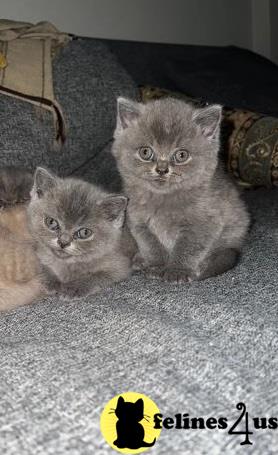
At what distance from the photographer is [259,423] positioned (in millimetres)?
731

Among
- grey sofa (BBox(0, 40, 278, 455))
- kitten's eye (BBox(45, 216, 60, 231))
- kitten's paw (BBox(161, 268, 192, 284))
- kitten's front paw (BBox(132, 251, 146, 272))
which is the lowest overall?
kitten's front paw (BBox(132, 251, 146, 272))

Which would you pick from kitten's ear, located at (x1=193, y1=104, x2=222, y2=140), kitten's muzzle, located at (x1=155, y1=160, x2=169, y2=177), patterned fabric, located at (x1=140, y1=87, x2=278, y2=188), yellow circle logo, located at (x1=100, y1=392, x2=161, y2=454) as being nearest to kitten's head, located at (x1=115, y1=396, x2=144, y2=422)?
yellow circle logo, located at (x1=100, y1=392, x2=161, y2=454)

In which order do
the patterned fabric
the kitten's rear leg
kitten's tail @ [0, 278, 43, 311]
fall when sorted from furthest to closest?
the patterned fabric, the kitten's rear leg, kitten's tail @ [0, 278, 43, 311]

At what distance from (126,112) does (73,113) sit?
45cm

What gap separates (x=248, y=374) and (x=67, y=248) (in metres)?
0.65

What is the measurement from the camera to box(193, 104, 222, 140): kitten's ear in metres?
1.41

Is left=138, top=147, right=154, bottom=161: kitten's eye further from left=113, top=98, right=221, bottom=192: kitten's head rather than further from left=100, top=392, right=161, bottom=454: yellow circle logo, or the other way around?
left=100, top=392, right=161, bottom=454: yellow circle logo

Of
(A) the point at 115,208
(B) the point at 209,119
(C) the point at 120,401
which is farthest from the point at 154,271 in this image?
(C) the point at 120,401

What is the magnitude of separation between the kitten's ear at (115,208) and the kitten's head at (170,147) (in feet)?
0.28

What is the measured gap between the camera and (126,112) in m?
1.49

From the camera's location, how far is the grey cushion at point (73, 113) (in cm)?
172

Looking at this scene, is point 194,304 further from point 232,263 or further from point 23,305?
point 23,305

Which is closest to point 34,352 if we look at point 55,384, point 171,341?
point 55,384

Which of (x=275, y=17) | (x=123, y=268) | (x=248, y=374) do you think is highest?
(x=275, y=17)
